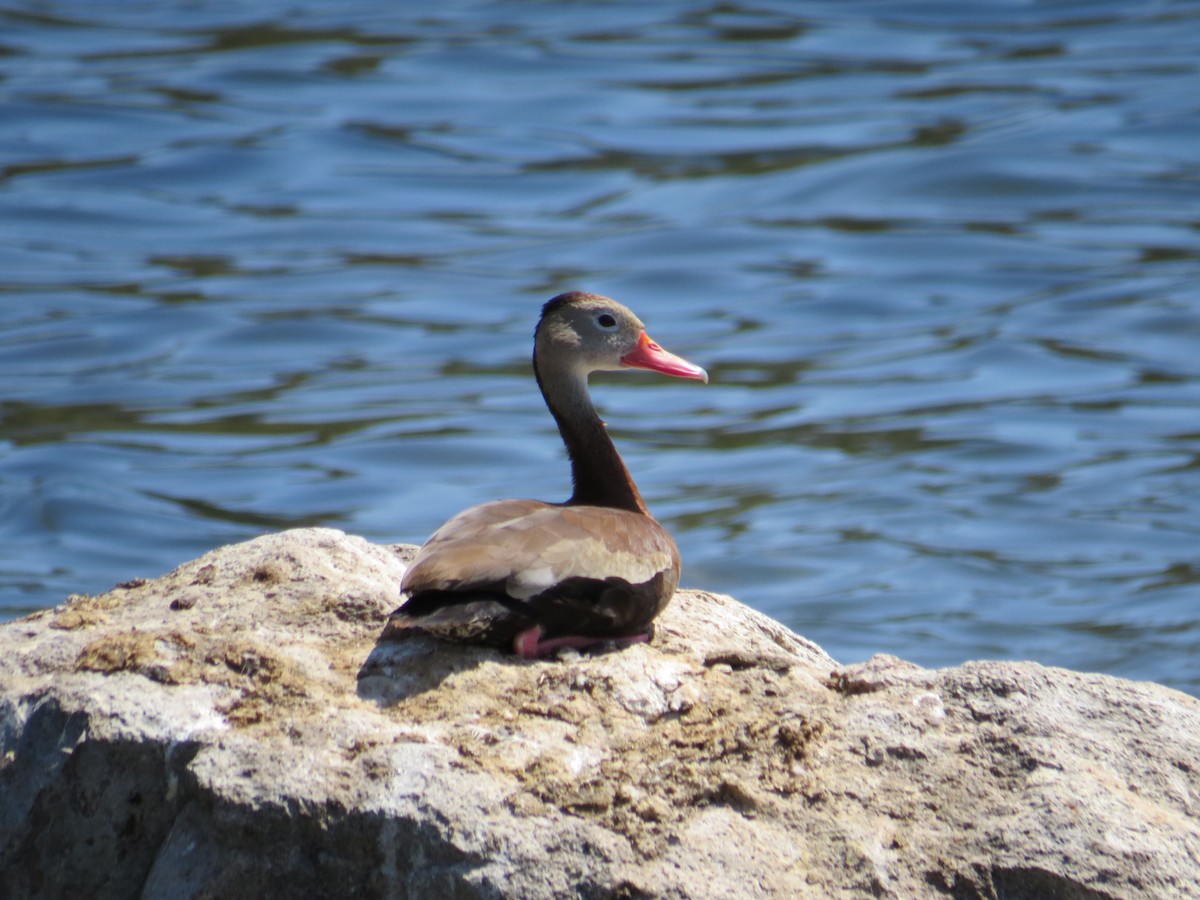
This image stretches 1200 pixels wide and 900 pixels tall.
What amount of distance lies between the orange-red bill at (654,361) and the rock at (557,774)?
1.85 m

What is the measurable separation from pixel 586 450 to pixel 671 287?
10463mm

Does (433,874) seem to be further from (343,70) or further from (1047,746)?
(343,70)

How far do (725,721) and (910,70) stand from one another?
16987 millimetres

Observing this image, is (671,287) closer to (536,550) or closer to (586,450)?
(586,450)

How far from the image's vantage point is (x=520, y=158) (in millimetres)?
19359

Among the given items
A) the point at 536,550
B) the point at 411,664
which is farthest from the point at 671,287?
the point at 411,664

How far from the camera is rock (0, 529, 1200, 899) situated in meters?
4.03

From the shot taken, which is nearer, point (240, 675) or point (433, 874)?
point (433, 874)

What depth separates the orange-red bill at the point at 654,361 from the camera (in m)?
6.55

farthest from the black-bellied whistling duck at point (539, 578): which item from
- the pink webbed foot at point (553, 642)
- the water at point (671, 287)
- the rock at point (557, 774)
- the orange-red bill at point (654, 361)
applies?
the water at point (671, 287)

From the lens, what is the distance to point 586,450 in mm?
6211

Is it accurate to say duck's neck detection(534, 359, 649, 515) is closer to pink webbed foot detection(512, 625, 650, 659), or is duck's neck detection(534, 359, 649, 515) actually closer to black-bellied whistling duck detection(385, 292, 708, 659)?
black-bellied whistling duck detection(385, 292, 708, 659)

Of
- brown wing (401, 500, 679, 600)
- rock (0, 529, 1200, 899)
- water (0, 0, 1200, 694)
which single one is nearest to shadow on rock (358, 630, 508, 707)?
rock (0, 529, 1200, 899)

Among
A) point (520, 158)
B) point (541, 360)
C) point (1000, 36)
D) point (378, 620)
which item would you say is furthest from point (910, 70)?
point (378, 620)
